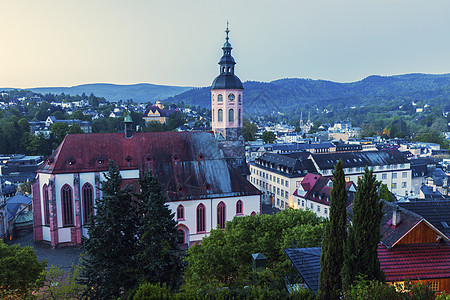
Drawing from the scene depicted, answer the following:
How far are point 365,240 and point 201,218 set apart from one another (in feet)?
82.6

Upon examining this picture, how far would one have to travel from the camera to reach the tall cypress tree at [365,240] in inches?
585

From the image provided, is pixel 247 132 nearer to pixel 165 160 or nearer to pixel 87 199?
pixel 165 160

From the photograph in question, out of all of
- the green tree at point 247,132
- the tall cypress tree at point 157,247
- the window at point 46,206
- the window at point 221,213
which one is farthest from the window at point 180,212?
the green tree at point 247,132

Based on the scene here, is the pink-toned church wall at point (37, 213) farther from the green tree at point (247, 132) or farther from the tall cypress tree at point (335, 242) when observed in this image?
the green tree at point (247, 132)

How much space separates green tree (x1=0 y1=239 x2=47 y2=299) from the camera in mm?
23161

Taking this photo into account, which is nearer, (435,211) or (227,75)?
(435,211)

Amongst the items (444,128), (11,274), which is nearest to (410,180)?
(11,274)

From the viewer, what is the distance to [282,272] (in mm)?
21406

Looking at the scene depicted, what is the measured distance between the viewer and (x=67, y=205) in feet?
126

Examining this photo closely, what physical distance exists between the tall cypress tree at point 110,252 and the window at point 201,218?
18.0 meters

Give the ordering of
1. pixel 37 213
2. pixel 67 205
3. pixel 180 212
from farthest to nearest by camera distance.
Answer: pixel 37 213, pixel 67 205, pixel 180 212

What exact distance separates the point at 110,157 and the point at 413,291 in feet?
109

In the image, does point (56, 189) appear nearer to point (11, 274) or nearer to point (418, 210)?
point (11, 274)

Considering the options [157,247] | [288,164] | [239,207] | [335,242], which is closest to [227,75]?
[239,207]
